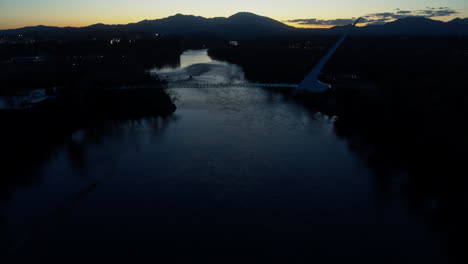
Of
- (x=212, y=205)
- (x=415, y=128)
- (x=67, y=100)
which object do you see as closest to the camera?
(x=212, y=205)

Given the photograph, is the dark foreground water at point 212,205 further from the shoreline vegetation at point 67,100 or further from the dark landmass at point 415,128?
the shoreline vegetation at point 67,100

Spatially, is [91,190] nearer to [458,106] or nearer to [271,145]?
[271,145]

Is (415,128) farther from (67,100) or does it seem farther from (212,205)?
(67,100)

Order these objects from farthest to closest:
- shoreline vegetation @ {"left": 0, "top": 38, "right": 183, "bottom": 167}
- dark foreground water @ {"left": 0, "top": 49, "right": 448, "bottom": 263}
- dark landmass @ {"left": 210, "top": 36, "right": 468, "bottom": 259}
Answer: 1. shoreline vegetation @ {"left": 0, "top": 38, "right": 183, "bottom": 167}
2. dark landmass @ {"left": 210, "top": 36, "right": 468, "bottom": 259}
3. dark foreground water @ {"left": 0, "top": 49, "right": 448, "bottom": 263}

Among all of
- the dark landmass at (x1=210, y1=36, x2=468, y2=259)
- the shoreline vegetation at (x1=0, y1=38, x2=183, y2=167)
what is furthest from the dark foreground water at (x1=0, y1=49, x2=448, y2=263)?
the shoreline vegetation at (x1=0, y1=38, x2=183, y2=167)

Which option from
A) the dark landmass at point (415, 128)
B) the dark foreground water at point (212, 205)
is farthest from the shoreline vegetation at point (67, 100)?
the dark landmass at point (415, 128)

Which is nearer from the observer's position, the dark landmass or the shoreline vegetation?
the dark landmass

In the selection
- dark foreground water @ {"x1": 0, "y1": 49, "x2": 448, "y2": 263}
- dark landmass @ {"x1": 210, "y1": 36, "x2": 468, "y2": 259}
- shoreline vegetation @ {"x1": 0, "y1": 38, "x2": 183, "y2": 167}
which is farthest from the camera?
shoreline vegetation @ {"x1": 0, "y1": 38, "x2": 183, "y2": 167}

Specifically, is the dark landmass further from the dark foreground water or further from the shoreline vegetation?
the shoreline vegetation

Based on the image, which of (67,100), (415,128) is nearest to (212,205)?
(415,128)

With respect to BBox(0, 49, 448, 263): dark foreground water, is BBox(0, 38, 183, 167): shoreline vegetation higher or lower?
higher
